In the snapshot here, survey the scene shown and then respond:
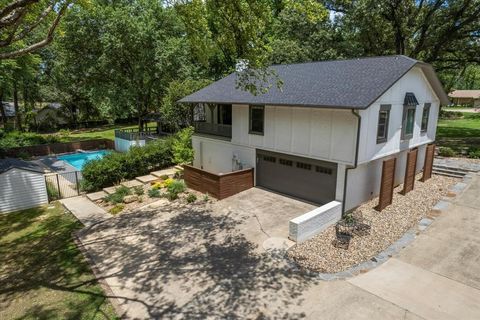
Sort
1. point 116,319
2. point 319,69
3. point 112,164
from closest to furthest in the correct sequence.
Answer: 1. point 116,319
2. point 319,69
3. point 112,164

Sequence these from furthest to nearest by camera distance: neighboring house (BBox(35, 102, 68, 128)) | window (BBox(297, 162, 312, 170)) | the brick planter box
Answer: neighboring house (BBox(35, 102, 68, 128))
the brick planter box
window (BBox(297, 162, 312, 170))

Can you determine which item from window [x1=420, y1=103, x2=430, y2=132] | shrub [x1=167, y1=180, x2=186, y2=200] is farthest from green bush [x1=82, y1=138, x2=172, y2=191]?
window [x1=420, y1=103, x2=430, y2=132]

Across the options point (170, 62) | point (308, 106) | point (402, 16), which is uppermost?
point (402, 16)

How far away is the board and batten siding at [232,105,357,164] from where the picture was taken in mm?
→ 11102

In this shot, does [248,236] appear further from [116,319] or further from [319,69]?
[319,69]

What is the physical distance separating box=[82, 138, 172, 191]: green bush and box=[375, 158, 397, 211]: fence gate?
13736mm

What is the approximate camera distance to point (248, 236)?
10.4m

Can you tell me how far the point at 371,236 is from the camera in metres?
10.2

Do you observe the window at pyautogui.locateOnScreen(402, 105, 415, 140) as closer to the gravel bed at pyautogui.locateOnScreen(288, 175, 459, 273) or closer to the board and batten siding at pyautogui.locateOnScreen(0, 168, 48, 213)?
the gravel bed at pyautogui.locateOnScreen(288, 175, 459, 273)

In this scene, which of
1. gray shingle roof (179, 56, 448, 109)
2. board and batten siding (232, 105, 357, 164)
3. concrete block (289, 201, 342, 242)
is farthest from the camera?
board and batten siding (232, 105, 357, 164)

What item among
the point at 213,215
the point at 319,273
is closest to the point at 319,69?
the point at 213,215

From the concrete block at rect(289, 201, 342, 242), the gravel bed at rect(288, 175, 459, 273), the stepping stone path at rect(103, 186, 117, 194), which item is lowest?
the stepping stone path at rect(103, 186, 117, 194)

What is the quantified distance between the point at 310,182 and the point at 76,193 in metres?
13.0

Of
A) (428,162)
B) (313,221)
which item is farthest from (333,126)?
(428,162)
